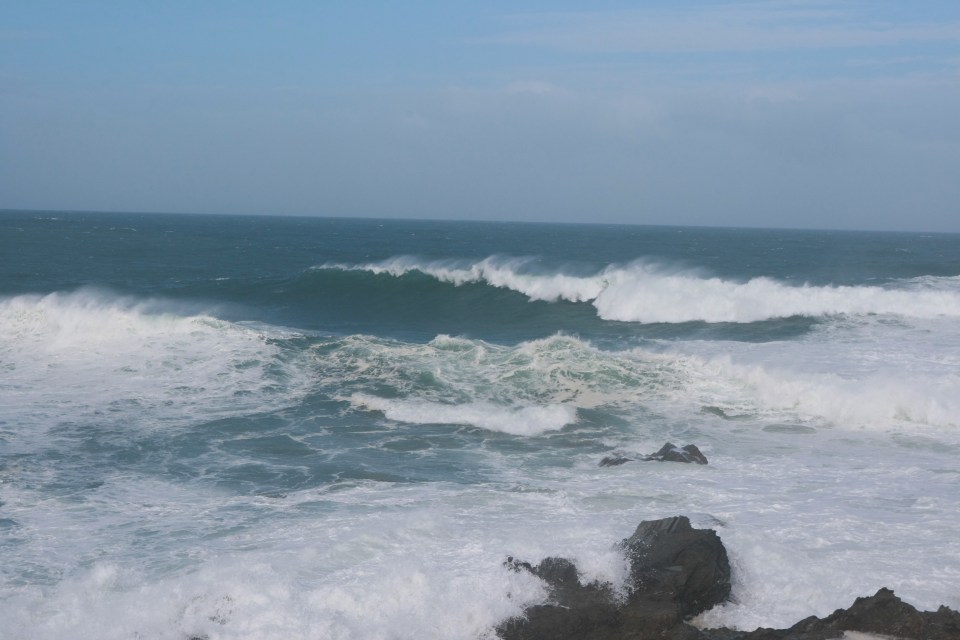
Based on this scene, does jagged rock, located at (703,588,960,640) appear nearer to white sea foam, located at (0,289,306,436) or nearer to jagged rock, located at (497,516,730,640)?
jagged rock, located at (497,516,730,640)

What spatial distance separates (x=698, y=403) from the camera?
15.9 metres

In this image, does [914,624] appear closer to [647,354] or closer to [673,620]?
[673,620]

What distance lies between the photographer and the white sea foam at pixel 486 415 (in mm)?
14414

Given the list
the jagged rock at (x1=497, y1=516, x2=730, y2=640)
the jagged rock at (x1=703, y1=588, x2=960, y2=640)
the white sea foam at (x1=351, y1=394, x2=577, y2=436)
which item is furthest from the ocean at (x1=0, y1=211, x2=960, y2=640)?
the jagged rock at (x1=703, y1=588, x2=960, y2=640)

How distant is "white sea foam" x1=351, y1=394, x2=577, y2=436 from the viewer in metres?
14.4

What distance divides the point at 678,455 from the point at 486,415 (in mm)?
3821

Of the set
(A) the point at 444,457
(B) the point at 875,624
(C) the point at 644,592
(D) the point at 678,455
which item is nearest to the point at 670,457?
(D) the point at 678,455

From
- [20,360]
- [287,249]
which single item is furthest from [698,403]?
[287,249]

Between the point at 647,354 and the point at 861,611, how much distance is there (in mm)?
12912

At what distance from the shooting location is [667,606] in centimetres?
746

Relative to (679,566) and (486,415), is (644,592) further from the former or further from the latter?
(486,415)

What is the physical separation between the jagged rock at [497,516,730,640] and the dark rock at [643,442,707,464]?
376 cm

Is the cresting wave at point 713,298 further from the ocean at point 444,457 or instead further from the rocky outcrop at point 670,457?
the rocky outcrop at point 670,457

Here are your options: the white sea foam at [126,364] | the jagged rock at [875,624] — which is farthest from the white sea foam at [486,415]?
the jagged rock at [875,624]
